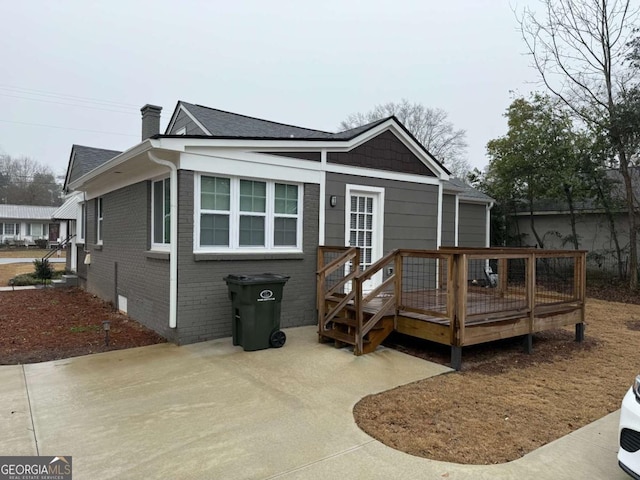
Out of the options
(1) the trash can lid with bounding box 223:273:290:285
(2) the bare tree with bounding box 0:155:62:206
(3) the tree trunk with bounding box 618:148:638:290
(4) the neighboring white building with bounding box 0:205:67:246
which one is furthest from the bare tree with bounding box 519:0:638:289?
(2) the bare tree with bounding box 0:155:62:206

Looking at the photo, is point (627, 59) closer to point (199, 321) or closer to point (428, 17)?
point (428, 17)

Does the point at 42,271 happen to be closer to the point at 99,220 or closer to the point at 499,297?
the point at 99,220

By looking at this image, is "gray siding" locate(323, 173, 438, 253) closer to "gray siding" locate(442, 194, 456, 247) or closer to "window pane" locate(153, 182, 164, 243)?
"gray siding" locate(442, 194, 456, 247)

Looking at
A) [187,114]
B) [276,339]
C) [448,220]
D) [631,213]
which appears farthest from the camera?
[631,213]

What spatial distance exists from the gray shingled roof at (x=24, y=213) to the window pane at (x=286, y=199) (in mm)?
35167

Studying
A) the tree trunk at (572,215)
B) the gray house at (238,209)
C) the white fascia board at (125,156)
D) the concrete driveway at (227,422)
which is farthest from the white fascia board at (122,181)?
the tree trunk at (572,215)

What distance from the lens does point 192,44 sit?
18.8 m

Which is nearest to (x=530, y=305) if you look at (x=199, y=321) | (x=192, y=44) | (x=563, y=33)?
(x=199, y=321)

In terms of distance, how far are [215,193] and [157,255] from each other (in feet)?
4.43

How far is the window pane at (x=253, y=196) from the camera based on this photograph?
647cm

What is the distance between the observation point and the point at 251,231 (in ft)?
21.6

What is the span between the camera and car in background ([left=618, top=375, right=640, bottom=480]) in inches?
94.2

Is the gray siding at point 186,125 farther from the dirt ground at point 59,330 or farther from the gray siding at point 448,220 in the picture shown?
the gray siding at point 448,220

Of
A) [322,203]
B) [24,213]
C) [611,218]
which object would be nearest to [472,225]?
[611,218]
